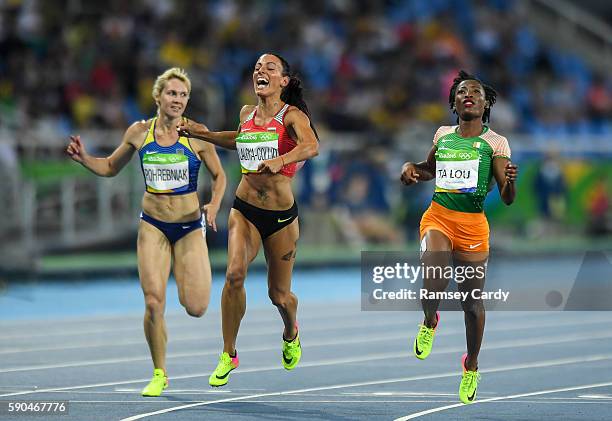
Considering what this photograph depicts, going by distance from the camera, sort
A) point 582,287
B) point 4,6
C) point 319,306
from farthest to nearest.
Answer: point 4,6 → point 582,287 → point 319,306

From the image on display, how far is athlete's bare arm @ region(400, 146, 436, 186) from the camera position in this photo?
31.0ft

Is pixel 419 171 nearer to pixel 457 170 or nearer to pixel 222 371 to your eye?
pixel 457 170

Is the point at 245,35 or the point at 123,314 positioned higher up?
the point at 245,35

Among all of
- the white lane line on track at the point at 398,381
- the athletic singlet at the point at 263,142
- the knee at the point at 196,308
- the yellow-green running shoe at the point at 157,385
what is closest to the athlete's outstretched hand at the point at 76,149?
the athletic singlet at the point at 263,142

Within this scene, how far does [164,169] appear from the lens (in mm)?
9828

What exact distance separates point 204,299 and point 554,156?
14633 millimetres

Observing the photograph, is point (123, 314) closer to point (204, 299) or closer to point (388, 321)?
point (388, 321)

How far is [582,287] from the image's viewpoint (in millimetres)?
20250

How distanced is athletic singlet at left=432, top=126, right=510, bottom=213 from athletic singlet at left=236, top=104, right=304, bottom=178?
1.05m

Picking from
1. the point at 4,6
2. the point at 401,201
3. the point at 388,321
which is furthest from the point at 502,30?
the point at 388,321

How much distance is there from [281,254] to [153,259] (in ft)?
3.13

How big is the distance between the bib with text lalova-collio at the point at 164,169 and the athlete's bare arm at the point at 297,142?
0.76 metres

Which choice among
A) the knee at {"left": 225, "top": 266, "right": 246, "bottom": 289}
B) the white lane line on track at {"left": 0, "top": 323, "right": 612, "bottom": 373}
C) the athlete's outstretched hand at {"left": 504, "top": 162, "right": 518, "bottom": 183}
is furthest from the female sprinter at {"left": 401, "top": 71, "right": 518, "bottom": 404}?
the white lane line on track at {"left": 0, "top": 323, "right": 612, "bottom": 373}

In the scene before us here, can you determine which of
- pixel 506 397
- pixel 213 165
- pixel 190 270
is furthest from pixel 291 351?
pixel 506 397
